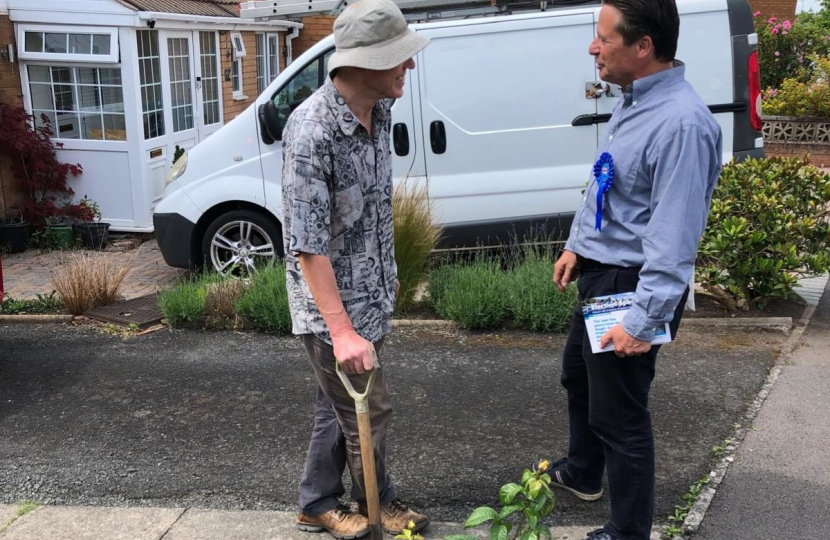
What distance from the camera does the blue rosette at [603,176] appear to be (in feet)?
9.02

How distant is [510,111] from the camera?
6922 millimetres

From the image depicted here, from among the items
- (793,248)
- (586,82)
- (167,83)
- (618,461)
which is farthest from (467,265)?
(167,83)

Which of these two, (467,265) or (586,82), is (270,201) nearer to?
(467,265)

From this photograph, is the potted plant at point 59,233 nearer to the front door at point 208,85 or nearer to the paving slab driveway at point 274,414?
the front door at point 208,85

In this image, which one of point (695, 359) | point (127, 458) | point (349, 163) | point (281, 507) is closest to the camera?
point (349, 163)

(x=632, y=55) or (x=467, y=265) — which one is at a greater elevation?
(x=632, y=55)

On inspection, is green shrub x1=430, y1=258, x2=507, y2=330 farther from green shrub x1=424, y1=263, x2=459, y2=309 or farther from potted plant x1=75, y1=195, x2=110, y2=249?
potted plant x1=75, y1=195, x2=110, y2=249

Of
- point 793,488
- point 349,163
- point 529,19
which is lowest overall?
point 793,488

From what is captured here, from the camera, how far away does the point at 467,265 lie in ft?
21.6

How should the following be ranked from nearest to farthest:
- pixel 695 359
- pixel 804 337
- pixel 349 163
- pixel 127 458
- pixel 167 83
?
pixel 349 163
pixel 127 458
pixel 695 359
pixel 804 337
pixel 167 83

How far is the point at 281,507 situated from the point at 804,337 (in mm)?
3845

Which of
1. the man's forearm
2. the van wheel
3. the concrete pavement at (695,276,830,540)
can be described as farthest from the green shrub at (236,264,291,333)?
the man's forearm

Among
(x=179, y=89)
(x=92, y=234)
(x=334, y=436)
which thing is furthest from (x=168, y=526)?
(x=179, y=89)

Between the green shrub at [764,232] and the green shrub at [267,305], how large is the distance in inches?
118
